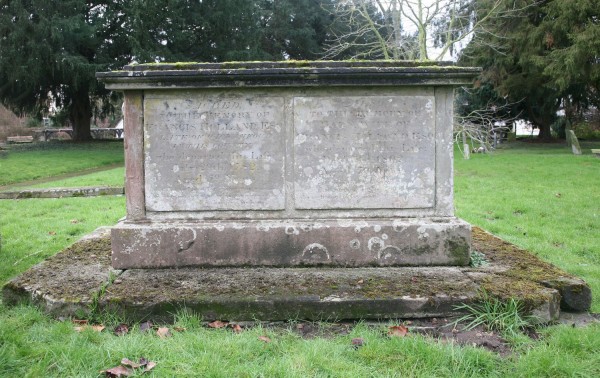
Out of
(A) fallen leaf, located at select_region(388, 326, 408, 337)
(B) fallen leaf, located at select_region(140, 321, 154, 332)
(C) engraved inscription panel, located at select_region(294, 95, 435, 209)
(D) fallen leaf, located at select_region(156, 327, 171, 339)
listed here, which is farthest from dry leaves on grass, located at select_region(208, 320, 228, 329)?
(C) engraved inscription panel, located at select_region(294, 95, 435, 209)

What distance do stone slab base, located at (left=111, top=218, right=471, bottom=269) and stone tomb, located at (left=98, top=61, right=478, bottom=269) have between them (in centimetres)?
1

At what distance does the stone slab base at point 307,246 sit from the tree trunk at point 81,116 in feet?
89.5

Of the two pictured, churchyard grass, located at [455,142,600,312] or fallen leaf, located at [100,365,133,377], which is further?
churchyard grass, located at [455,142,600,312]

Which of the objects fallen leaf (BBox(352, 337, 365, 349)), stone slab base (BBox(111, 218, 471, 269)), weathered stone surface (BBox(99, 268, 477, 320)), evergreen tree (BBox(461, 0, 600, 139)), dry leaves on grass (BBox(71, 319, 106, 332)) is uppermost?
evergreen tree (BBox(461, 0, 600, 139))

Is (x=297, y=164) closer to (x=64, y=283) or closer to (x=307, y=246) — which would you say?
(x=307, y=246)

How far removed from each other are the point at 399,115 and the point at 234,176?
153 cm

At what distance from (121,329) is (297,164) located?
1923mm

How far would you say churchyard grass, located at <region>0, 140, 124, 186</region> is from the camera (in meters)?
16.1

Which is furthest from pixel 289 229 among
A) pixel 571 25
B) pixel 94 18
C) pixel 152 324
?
pixel 94 18

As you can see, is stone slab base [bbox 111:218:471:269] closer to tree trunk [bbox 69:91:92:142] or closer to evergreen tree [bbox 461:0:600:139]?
evergreen tree [bbox 461:0:600:139]

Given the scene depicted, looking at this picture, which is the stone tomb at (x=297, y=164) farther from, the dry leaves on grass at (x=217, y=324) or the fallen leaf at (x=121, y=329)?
the fallen leaf at (x=121, y=329)

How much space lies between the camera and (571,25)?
2005 cm

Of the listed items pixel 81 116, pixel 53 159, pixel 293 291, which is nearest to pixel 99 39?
pixel 81 116

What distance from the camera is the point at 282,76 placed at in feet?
13.5
